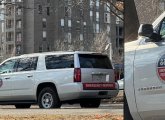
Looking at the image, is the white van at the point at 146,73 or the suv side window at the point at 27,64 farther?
the suv side window at the point at 27,64

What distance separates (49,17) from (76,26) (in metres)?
5.95

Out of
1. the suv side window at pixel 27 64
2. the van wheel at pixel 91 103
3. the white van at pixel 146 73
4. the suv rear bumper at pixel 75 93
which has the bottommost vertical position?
the van wheel at pixel 91 103

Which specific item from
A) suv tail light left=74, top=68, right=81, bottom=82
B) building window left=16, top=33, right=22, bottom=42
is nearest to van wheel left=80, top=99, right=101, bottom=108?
suv tail light left=74, top=68, right=81, bottom=82

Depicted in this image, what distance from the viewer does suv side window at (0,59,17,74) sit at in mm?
17219

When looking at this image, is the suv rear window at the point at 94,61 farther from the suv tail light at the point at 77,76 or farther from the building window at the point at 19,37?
the building window at the point at 19,37

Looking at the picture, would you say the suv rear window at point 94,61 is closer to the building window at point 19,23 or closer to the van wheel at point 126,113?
the van wheel at point 126,113

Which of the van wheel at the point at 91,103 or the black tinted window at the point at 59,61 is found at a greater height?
the black tinted window at the point at 59,61

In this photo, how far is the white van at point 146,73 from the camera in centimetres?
713

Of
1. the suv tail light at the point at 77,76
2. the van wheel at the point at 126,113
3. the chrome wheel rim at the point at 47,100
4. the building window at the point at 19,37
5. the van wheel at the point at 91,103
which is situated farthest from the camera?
the building window at the point at 19,37

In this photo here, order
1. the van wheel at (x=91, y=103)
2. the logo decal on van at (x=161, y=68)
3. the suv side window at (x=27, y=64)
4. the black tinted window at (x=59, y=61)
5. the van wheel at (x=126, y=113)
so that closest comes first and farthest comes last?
the logo decal on van at (x=161, y=68) → the van wheel at (x=126, y=113) → the black tinted window at (x=59, y=61) → the suv side window at (x=27, y=64) → the van wheel at (x=91, y=103)

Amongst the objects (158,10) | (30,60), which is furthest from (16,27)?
(158,10)

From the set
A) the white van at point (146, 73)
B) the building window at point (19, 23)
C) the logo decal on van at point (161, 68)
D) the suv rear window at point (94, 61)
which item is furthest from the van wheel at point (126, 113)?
the building window at point (19, 23)

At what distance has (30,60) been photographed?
16703 mm

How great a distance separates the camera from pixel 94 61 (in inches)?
624
